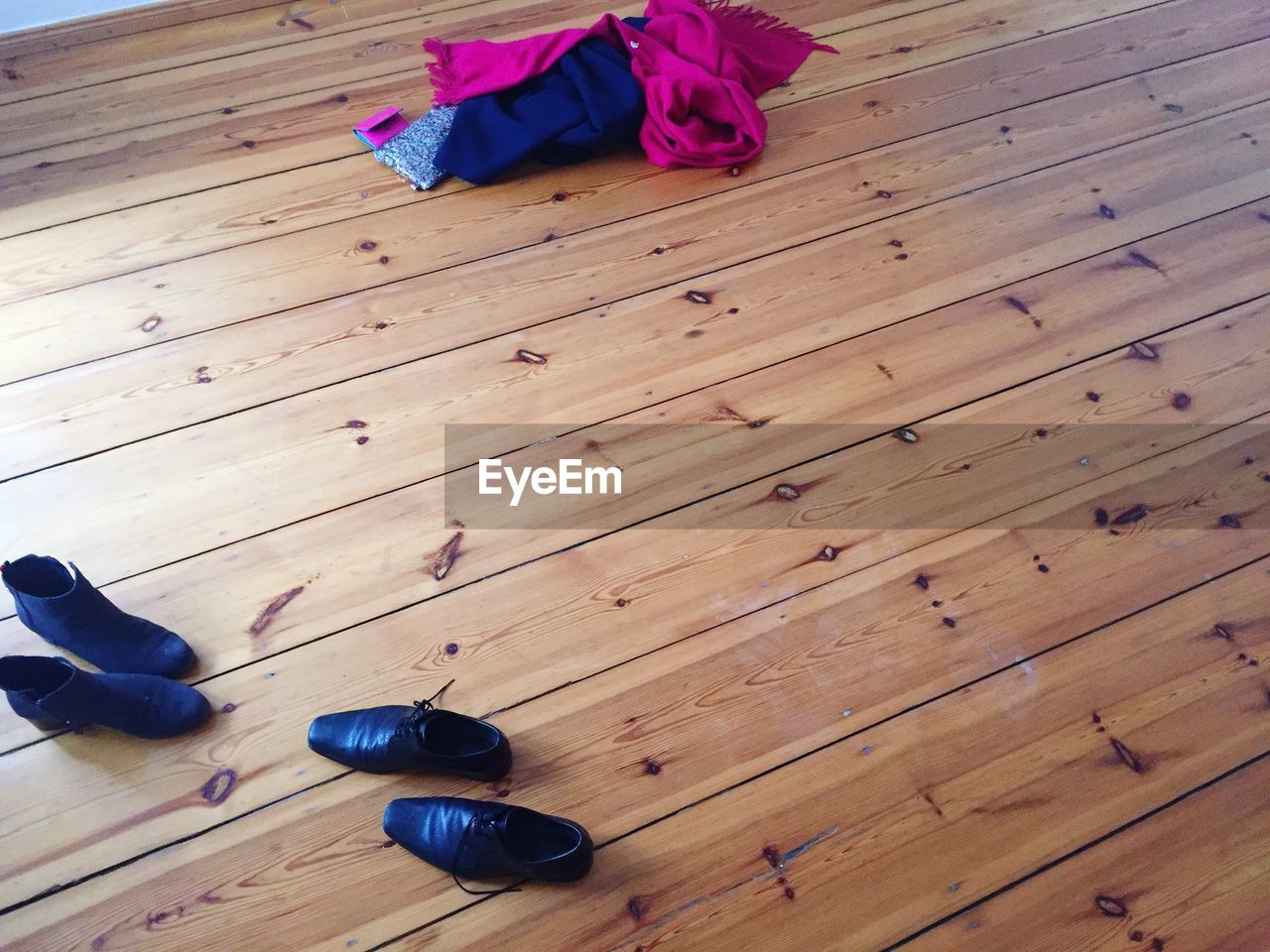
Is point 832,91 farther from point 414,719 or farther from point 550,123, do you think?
point 414,719

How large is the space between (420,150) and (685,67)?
524 millimetres

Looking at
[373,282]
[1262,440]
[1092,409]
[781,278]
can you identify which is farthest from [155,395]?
[1262,440]

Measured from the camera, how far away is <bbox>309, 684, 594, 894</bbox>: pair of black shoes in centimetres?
105

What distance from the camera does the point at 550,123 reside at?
1.81 m

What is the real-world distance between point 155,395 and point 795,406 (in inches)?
39.4

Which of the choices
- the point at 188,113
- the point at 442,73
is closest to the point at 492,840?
the point at 442,73

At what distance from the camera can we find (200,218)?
1.79m

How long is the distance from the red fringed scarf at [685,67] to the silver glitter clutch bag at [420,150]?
6 centimetres

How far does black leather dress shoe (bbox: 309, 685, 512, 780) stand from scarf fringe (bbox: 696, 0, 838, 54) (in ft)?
5.23

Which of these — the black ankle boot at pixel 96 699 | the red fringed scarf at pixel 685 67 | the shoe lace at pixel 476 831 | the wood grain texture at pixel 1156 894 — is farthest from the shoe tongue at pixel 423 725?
the red fringed scarf at pixel 685 67

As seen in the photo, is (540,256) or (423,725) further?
(540,256)

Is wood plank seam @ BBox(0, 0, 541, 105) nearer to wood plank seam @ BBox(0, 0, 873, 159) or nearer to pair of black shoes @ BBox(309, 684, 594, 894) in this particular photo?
wood plank seam @ BBox(0, 0, 873, 159)

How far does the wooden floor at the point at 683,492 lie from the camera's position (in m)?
1.10

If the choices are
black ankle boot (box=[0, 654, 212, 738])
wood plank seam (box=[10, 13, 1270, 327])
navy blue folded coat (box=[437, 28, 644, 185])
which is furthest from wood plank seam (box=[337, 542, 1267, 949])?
navy blue folded coat (box=[437, 28, 644, 185])
